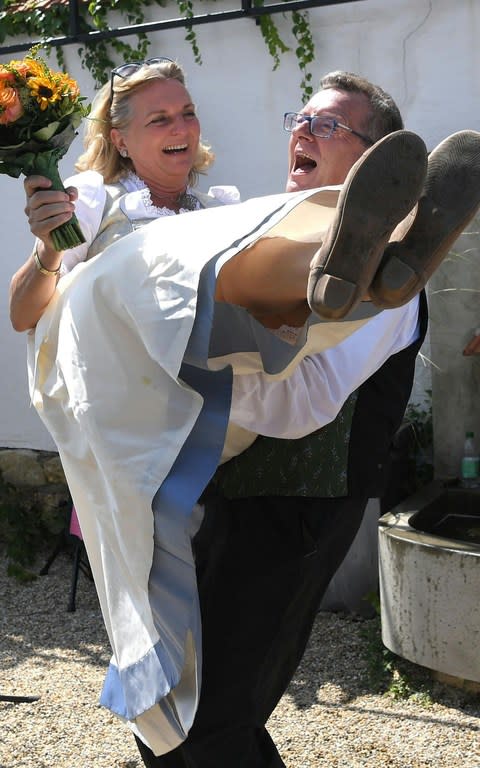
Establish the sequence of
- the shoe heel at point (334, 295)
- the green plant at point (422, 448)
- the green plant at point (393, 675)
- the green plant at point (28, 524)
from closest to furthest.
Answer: the shoe heel at point (334, 295), the green plant at point (393, 675), the green plant at point (422, 448), the green plant at point (28, 524)

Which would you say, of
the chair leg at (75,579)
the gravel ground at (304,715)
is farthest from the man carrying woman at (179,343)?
the chair leg at (75,579)

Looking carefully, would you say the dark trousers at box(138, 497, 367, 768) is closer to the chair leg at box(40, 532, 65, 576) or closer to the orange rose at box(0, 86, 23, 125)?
the orange rose at box(0, 86, 23, 125)

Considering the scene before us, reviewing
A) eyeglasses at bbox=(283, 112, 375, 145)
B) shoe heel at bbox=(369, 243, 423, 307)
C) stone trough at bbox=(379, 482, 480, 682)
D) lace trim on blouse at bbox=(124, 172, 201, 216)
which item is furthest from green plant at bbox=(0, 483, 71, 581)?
shoe heel at bbox=(369, 243, 423, 307)

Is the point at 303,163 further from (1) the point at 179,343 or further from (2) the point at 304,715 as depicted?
(2) the point at 304,715

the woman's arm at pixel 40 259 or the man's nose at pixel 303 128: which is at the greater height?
the man's nose at pixel 303 128

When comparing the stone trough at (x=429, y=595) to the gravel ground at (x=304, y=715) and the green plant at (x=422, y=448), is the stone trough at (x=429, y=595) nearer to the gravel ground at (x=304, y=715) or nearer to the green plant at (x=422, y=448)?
the gravel ground at (x=304, y=715)

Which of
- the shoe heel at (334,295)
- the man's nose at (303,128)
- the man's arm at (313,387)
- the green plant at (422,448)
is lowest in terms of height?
the green plant at (422,448)

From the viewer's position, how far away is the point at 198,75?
5.56m

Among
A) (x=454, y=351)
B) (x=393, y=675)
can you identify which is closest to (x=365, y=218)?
(x=393, y=675)

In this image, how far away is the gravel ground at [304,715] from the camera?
12.6 feet

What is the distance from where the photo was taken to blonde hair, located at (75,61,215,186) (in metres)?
3.22

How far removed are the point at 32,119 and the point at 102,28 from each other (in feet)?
11.1

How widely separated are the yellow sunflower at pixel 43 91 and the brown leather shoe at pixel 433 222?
1041 mm

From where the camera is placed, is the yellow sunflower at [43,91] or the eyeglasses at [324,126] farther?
the eyeglasses at [324,126]
